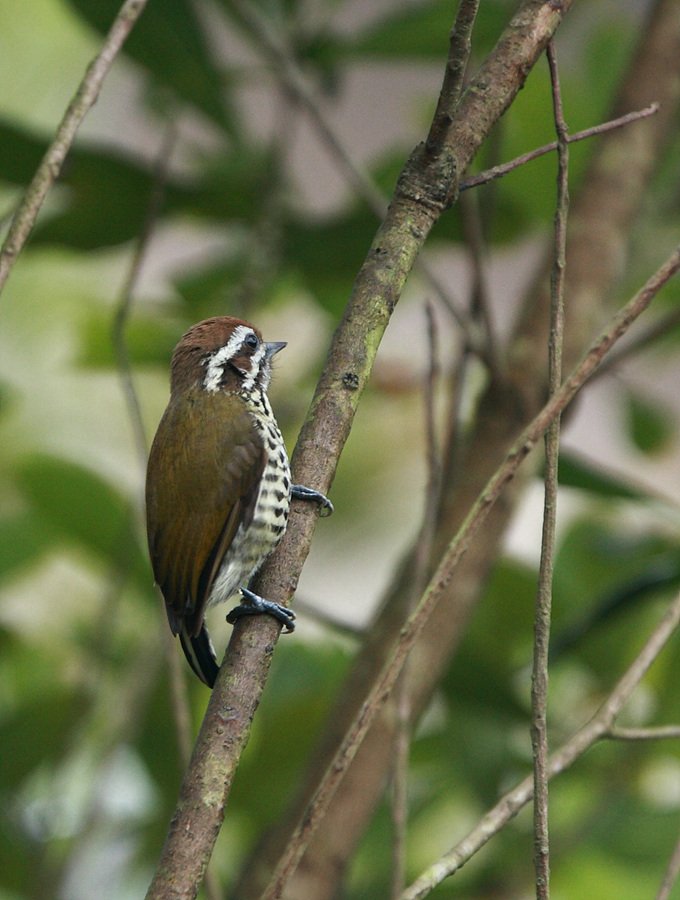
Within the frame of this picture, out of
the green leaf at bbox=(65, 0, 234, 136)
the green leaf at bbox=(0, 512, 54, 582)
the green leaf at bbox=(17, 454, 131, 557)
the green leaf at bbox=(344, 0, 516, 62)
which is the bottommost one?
the green leaf at bbox=(0, 512, 54, 582)

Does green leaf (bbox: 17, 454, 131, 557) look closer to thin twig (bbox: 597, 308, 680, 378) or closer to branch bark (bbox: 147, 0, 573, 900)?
thin twig (bbox: 597, 308, 680, 378)

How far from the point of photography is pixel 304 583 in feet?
10.4

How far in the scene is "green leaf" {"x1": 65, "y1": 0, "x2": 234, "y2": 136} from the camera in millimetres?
2352

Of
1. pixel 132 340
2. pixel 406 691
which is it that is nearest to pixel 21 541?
pixel 132 340

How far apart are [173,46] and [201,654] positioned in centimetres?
138

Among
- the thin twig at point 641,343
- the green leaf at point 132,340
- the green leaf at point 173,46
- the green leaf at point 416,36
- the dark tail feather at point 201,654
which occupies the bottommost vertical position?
the dark tail feather at point 201,654

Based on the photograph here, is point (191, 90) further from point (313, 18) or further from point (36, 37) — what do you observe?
point (36, 37)

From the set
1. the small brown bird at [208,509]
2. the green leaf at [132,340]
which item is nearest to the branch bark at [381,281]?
the small brown bird at [208,509]

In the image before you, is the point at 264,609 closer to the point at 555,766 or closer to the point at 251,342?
the point at 555,766

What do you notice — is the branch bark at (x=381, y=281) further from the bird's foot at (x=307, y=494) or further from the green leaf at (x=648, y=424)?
the green leaf at (x=648, y=424)

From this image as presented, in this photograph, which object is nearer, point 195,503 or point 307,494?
point 307,494

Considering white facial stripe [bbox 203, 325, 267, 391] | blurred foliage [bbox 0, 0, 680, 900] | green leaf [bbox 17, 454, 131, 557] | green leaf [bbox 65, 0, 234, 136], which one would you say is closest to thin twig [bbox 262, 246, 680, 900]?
blurred foliage [bbox 0, 0, 680, 900]

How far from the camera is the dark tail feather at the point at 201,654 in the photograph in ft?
6.06

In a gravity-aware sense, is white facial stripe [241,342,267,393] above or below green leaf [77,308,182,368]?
below
